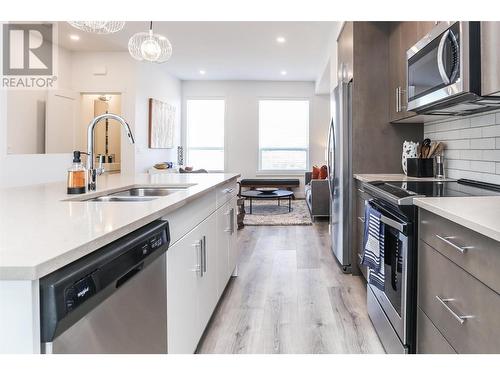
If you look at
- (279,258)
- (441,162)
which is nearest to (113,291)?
(441,162)

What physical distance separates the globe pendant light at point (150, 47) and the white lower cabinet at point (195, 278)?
1.67 meters

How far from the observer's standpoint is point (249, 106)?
866cm

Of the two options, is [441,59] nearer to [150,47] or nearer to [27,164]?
[150,47]

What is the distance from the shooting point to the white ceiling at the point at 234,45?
505cm

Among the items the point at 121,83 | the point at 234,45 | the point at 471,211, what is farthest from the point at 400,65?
the point at 121,83

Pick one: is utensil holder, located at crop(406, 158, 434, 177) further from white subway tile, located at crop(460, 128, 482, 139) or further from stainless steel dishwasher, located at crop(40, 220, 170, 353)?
stainless steel dishwasher, located at crop(40, 220, 170, 353)

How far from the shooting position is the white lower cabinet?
1458 millimetres

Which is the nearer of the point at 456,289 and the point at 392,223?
the point at 456,289

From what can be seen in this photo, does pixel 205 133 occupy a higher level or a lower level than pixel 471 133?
higher

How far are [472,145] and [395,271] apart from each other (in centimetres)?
119

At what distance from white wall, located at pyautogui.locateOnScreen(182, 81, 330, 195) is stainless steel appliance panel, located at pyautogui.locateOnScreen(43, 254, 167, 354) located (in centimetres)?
752

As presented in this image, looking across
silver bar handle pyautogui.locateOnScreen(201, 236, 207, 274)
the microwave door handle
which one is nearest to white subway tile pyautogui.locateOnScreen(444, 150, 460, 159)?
the microwave door handle

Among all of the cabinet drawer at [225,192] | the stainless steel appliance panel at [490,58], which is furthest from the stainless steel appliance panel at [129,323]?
the stainless steel appliance panel at [490,58]
